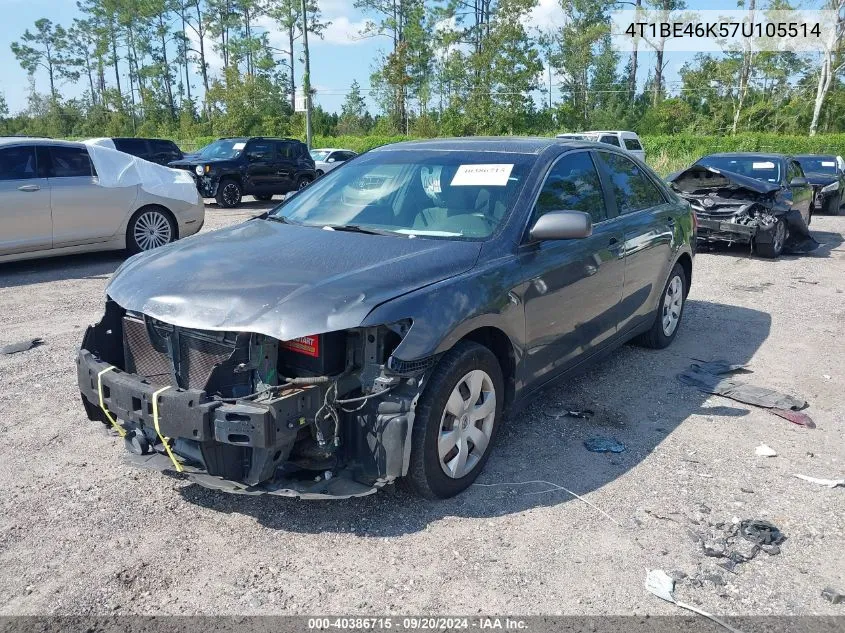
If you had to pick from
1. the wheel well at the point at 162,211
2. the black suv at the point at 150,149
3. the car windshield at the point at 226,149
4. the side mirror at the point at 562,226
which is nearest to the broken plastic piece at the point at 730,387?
the side mirror at the point at 562,226

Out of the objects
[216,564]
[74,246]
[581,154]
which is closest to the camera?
[216,564]

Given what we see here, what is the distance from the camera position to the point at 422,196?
4.15m

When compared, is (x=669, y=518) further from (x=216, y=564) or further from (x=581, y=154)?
(x=581, y=154)

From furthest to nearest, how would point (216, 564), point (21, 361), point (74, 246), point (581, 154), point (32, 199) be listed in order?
point (74, 246) → point (32, 199) → point (21, 361) → point (581, 154) → point (216, 564)

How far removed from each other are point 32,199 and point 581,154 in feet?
22.9

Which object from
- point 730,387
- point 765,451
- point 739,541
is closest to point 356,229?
point 739,541

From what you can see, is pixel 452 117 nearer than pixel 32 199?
No

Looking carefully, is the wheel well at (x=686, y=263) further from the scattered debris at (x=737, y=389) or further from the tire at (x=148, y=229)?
the tire at (x=148, y=229)

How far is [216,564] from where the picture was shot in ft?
9.78

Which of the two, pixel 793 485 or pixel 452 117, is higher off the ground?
pixel 452 117

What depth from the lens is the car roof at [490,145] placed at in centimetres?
442

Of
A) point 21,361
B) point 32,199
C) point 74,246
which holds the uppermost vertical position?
point 32,199

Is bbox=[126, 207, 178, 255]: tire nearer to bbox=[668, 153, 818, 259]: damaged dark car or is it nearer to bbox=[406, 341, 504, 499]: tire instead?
bbox=[406, 341, 504, 499]: tire

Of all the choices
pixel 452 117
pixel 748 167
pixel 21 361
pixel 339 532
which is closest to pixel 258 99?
pixel 452 117
